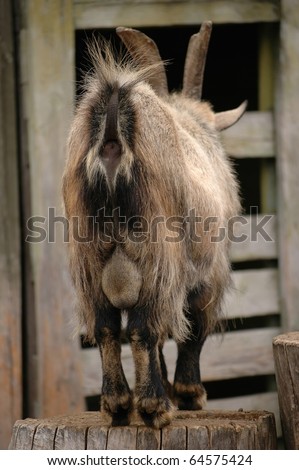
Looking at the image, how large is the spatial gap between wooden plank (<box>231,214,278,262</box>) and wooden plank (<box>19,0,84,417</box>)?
1222 mm

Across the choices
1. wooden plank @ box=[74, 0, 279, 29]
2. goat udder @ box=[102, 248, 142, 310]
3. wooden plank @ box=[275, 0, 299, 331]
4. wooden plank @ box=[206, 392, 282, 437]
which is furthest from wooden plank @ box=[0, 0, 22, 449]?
goat udder @ box=[102, 248, 142, 310]

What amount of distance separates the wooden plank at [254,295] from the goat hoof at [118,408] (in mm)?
2297

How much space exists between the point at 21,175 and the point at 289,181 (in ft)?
5.81

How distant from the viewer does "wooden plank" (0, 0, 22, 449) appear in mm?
5781

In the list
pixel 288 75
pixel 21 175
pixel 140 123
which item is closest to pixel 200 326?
pixel 140 123

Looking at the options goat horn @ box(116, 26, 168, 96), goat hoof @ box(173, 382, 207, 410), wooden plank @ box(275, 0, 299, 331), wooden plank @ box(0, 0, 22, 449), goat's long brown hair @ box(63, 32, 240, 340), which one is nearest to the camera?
goat's long brown hair @ box(63, 32, 240, 340)

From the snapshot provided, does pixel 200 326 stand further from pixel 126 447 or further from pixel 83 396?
pixel 83 396

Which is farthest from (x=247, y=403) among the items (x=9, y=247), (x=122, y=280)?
(x=122, y=280)

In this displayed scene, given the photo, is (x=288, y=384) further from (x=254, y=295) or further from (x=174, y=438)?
(x=254, y=295)

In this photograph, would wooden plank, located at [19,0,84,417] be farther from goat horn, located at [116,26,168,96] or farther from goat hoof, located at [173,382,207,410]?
goat hoof, located at [173,382,207,410]

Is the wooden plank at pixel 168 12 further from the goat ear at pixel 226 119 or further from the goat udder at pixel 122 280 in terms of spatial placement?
the goat udder at pixel 122 280

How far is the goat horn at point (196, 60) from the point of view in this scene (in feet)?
16.6

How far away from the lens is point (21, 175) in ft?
19.5

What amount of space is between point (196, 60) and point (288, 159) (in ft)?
4.51
